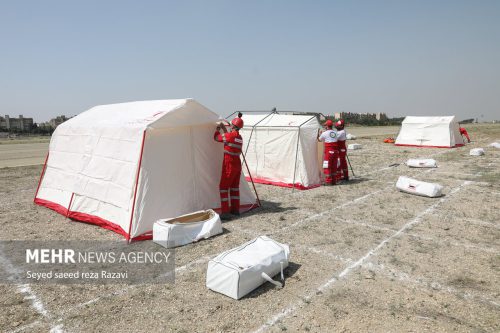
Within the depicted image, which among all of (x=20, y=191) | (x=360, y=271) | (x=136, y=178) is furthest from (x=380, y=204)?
(x=20, y=191)

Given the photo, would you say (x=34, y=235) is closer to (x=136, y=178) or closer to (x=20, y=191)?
(x=136, y=178)

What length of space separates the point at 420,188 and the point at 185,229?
665cm

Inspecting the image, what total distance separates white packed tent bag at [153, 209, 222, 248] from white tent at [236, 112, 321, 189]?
4573mm

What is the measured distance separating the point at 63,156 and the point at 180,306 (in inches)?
232

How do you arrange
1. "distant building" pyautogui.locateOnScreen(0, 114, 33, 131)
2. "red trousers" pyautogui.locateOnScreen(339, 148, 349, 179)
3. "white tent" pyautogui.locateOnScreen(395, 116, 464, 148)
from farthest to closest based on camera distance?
1. "distant building" pyautogui.locateOnScreen(0, 114, 33, 131)
2. "white tent" pyautogui.locateOnScreen(395, 116, 464, 148)
3. "red trousers" pyautogui.locateOnScreen(339, 148, 349, 179)

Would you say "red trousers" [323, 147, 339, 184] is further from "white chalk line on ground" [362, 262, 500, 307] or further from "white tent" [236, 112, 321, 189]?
"white chalk line on ground" [362, 262, 500, 307]

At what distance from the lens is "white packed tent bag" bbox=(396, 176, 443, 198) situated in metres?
8.79

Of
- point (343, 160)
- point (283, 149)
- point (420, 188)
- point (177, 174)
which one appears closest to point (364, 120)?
point (343, 160)

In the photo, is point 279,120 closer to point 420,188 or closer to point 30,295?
point 420,188

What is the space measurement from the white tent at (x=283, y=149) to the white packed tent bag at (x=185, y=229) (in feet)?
15.0

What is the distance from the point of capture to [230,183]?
7.10 meters

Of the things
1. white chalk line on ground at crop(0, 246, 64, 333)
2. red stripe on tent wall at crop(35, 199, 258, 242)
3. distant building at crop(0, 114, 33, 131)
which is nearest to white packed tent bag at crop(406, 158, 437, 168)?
red stripe on tent wall at crop(35, 199, 258, 242)

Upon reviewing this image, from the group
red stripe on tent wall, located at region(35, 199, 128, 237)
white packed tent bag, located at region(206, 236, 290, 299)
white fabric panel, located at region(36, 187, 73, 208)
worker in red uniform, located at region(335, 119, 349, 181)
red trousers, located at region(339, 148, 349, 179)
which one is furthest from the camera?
red trousers, located at region(339, 148, 349, 179)

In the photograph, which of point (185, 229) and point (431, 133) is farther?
point (431, 133)
